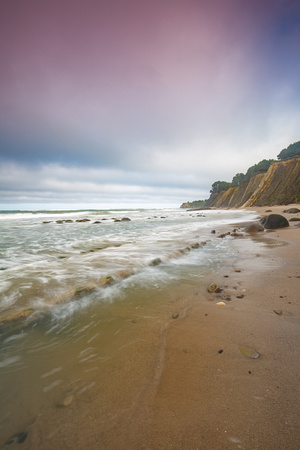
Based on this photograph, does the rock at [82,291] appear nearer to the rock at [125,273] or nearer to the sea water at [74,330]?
the sea water at [74,330]

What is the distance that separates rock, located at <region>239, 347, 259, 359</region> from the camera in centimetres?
172

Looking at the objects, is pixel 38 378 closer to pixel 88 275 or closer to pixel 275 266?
pixel 88 275

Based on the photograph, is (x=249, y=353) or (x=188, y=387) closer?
(x=188, y=387)

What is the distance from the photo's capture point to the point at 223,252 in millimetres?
6207

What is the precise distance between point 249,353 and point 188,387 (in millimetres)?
705

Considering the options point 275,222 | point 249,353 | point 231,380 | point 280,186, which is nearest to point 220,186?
point 280,186

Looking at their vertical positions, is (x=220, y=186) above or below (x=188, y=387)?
above

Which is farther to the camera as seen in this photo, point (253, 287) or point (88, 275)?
point (88, 275)

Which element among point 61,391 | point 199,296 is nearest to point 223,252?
point 199,296

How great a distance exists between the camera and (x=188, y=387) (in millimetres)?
1426

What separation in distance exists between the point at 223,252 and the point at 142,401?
5456 mm

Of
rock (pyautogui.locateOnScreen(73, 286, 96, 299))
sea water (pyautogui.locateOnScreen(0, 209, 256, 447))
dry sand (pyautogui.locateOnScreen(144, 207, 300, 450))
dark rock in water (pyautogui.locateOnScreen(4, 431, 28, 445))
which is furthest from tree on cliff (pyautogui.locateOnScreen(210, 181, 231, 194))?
dark rock in water (pyautogui.locateOnScreen(4, 431, 28, 445))

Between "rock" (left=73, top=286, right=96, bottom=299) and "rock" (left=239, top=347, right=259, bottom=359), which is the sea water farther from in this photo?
"rock" (left=239, top=347, right=259, bottom=359)

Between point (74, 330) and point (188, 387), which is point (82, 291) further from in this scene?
point (188, 387)
